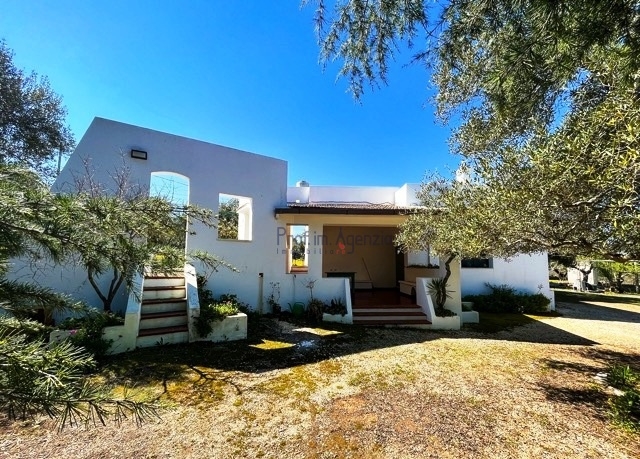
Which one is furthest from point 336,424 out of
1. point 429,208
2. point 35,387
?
point 429,208

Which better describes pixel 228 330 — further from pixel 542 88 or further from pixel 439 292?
pixel 542 88

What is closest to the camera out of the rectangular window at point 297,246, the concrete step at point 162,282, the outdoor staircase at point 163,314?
the outdoor staircase at point 163,314

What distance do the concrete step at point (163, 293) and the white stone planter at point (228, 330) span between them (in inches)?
71.6

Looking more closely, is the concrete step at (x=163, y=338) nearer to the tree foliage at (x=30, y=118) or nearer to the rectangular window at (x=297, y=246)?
the rectangular window at (x=297, y=246)

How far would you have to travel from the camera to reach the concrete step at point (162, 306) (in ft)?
27.5

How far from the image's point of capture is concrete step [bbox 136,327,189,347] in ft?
24.7

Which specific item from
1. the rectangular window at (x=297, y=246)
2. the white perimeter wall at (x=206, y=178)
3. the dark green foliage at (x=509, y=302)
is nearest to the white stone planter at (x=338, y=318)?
the rectangular window at (x=297, y=246)

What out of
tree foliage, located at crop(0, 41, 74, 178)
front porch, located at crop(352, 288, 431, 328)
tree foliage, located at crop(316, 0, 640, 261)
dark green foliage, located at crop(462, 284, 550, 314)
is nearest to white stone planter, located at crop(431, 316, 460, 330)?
front porch, located at crop(352, 288, 431, 328)

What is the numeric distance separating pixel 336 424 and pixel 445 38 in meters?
5.73

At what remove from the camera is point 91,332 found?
6812 mm

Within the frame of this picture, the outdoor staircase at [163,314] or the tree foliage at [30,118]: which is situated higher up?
the tree foliage at [30,118]

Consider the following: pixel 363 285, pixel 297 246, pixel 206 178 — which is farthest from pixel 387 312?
pixel 206 178

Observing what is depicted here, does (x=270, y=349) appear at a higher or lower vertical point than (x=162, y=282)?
lower

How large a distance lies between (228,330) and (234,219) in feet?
26.8
